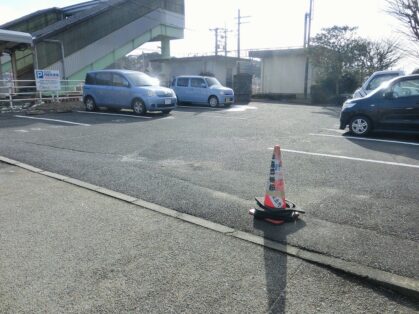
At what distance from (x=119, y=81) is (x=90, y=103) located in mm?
1988

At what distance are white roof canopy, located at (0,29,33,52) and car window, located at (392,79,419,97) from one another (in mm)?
14330

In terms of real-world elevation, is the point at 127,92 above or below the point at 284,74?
below

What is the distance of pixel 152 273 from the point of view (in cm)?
289

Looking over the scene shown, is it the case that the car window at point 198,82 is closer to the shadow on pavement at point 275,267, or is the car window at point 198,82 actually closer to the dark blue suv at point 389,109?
the dark blue suv at point 389,109

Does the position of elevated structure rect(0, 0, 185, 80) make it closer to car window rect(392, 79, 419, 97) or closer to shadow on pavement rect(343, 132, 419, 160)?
shadow on pavement rect(343, 132, 419, 160)

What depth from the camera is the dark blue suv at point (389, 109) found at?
8547 millimetres

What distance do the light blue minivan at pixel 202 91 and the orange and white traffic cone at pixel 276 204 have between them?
14557 millimetres

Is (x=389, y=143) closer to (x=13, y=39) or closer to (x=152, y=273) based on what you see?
(x=152, y=273)

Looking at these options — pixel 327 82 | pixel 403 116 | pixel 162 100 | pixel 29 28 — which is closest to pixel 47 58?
pixel 29 28

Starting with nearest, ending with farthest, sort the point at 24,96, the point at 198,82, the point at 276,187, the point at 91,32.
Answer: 1. the point at 276,187
2. the point at 24,96
3. the point at 198,82
4. the point at 91,32

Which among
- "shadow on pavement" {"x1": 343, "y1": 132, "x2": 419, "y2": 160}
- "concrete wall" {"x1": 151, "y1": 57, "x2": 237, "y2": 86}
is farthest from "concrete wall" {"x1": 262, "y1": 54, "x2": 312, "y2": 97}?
"shadow on pavement" {"x1": 343, "y1": 132, "x2": 419, "y2": 160}

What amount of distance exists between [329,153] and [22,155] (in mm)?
6211

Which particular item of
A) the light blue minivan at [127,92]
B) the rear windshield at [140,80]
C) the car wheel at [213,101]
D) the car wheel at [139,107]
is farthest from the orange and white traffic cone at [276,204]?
the car wheel at [213,101]

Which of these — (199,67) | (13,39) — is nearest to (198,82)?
(13,39)
